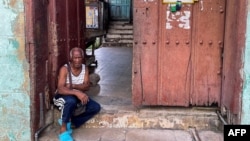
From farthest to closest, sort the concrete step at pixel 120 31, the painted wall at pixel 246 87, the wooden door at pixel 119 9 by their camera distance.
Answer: the wooden door at pixel 119 9, the concrete step at pixel 120 31, the painted wall at pixel 246 87

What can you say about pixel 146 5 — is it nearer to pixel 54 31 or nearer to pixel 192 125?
pixel 54 31

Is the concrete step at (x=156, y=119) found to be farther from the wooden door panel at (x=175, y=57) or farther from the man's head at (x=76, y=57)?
the man's head at (x=76, y=57)

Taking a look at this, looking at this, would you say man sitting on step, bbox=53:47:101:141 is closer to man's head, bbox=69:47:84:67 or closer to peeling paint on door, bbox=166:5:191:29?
man's head, bbox=69:47:84:67

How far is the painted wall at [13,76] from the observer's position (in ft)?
12.1

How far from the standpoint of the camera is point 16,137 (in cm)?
386

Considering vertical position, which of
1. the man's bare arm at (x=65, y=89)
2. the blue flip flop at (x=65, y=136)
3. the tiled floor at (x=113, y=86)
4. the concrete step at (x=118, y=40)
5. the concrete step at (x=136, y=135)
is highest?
the concrete step at (x=118, y=40)

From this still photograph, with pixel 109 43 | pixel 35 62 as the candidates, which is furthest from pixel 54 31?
pixel 109 43

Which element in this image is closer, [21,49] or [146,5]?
[21,49]

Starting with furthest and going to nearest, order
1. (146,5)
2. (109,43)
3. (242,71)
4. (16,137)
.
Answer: (109,43)
(146,5)
(16,137)
(242,71)

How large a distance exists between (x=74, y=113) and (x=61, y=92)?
0.30m

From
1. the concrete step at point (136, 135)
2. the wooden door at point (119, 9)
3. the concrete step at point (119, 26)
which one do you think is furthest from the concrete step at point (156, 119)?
the wooden door at point (119, 9)

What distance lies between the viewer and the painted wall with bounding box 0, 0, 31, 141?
12.1ft

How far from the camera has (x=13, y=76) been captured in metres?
3.78

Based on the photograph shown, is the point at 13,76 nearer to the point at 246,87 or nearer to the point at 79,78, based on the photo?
the point at 79,78
